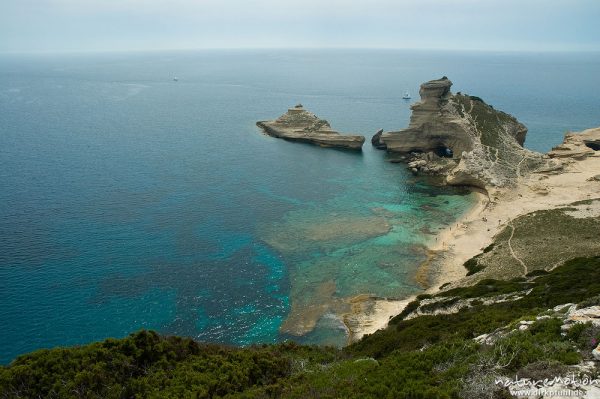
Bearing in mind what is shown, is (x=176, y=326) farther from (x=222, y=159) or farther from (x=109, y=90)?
(x=109, y=90)

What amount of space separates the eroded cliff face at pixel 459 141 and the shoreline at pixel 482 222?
13.5ft

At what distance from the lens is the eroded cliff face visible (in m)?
75.6

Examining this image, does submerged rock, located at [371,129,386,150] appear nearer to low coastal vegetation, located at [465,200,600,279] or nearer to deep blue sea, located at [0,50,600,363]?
deep blue sea, located at [0,50,600,363]

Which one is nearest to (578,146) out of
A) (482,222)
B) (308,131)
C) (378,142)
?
(378,142)

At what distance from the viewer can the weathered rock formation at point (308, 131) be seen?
101 meters

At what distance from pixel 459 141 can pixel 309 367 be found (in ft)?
240

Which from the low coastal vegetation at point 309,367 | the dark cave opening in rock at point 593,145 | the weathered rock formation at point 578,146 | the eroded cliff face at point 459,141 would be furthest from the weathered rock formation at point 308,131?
the low coastal vegetation at point 309,367

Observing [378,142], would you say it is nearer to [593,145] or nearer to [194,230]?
[593,145]

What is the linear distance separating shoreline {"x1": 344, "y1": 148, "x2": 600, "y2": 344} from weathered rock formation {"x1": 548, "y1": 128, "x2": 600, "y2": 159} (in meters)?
1.61

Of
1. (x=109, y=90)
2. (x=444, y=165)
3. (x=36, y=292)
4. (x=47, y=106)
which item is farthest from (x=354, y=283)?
(x=109, y=90)

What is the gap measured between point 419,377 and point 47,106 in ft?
515

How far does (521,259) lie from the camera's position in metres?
45.5

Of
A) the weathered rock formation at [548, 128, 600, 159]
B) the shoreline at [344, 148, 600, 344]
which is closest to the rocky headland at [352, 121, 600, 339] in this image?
the shoreline at [344, 148, 600, 344]

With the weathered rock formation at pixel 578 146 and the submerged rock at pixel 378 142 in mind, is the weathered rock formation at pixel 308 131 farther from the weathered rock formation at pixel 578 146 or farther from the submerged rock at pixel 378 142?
the weathered rock formation at pixel 578 146
